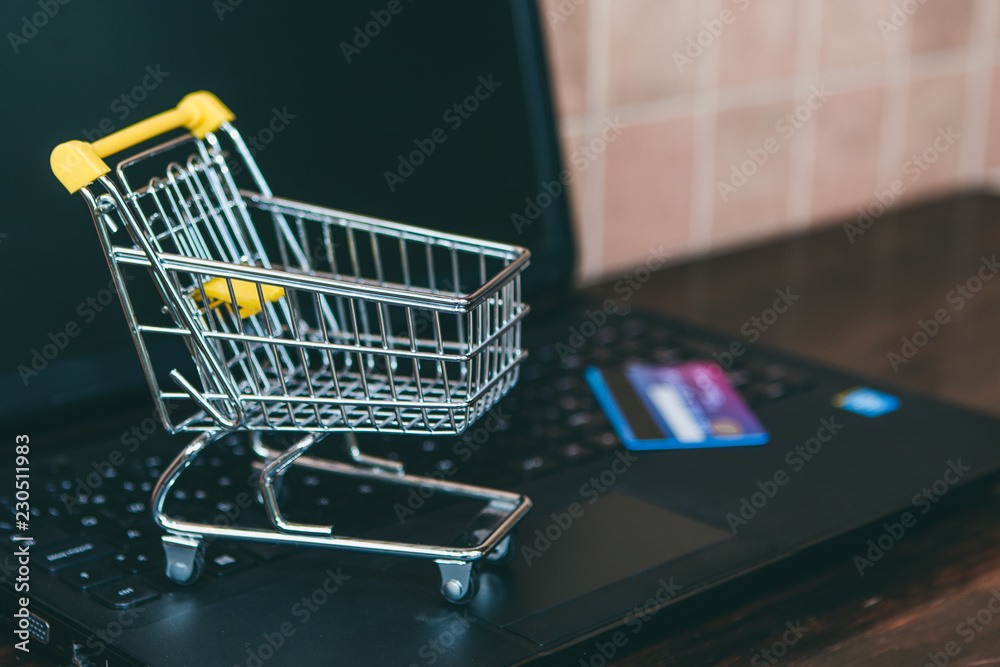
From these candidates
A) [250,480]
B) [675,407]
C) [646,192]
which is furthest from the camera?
[646,192]

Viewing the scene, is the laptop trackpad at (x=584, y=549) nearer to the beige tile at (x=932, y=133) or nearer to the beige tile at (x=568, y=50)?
the beige tile at (x=568, y=50)


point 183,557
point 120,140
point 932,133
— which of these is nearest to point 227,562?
point 183,557

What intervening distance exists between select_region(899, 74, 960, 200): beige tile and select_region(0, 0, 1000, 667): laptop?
75 cm

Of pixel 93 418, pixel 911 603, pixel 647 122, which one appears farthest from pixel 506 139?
pixel 911 603

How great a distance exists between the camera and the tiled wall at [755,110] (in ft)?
4.26

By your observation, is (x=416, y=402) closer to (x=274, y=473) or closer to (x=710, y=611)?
(x=274, y=473)

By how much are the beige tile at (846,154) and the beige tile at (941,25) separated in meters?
0.10

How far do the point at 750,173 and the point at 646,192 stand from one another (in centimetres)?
18

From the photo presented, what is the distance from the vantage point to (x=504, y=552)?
2.24 ft

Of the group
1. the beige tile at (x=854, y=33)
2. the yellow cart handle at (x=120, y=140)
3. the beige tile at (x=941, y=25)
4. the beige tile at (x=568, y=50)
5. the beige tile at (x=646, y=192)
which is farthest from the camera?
the beige tile at (x=941, y=25)

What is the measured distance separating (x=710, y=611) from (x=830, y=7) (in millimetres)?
1045

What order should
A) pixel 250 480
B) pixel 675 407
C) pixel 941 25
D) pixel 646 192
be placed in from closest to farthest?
pixel 250 480 < pixel 675 407 < pixel 646 192 < pixel 941 25

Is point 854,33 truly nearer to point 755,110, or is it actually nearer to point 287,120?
point 755,110

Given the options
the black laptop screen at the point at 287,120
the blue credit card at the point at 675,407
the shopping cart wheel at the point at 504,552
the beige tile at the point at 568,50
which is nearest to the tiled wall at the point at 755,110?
the beige tile at the point at 568,50
